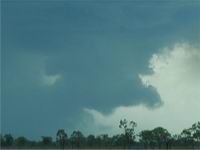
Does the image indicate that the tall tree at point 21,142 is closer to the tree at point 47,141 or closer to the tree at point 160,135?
the tree at point 47,141

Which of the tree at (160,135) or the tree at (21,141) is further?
the tree at (160,135)

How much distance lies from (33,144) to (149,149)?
12640 millimetres

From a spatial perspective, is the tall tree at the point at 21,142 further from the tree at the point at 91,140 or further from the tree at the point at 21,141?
the tree at the point at 91,140

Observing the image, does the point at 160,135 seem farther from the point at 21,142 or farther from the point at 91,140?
the point at 21,142

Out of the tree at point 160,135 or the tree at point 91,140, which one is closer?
the tree at point 91,140

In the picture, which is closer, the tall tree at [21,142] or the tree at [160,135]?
the tall tree at [21,142]

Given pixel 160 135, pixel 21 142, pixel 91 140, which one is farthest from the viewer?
pixel 160 135

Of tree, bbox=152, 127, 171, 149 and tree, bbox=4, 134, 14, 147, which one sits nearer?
tree, bbox=4, 134, 14, 147

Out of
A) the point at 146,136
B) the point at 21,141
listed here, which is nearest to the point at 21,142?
the point at 21,141

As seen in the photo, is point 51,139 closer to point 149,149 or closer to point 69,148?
point 69,148

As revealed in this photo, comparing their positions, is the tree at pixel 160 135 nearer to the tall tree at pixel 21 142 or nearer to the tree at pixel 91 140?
the tree at pixel 91 140

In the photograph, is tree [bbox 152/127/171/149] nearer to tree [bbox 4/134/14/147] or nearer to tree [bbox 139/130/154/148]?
tree [bbox 139/130/154/148]

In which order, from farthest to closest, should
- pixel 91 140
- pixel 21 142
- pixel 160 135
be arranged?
pixel 160 135
pixel 91 140
pixel 21 142

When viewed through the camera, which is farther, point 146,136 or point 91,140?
point 146,136
